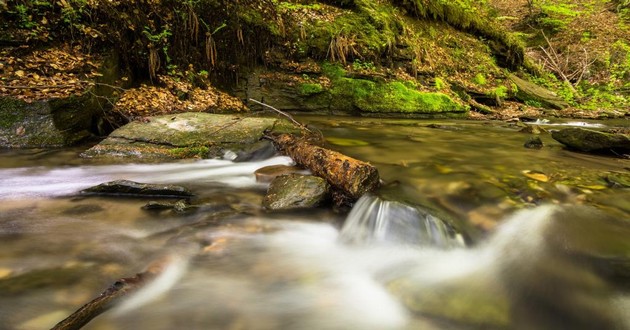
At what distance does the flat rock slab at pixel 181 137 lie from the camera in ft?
16.6

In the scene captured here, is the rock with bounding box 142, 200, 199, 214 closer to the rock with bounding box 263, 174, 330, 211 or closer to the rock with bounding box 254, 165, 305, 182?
the rock with bounding box 263, 174, 330, 211

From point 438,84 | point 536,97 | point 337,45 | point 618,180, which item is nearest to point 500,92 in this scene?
point 536,97

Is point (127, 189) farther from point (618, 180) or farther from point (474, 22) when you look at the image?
point (474, 22)

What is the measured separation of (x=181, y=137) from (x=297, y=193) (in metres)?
2.64

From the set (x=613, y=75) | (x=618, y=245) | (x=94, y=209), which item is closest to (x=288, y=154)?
(x=94, y=209)

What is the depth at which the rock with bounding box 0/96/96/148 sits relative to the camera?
5027mm

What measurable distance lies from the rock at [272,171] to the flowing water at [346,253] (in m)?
0.18

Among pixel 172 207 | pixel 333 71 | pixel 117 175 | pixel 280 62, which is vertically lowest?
pixel 172 207

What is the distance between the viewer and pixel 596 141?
499 cm

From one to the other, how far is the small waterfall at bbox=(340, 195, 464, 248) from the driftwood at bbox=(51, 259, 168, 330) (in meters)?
1.59

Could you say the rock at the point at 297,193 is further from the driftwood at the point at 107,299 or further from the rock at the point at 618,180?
the rock at the point at 618,180

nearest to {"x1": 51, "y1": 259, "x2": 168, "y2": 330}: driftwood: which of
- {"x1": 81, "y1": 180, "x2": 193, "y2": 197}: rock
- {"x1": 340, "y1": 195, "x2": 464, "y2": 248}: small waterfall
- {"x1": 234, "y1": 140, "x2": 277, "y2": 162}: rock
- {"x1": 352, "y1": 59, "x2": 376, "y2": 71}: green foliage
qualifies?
{"x1": 81, "y1": 180, "x2": 193, "y2": 197}: rock

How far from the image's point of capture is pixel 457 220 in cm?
303

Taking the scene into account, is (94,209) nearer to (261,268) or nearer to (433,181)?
(261,268)
